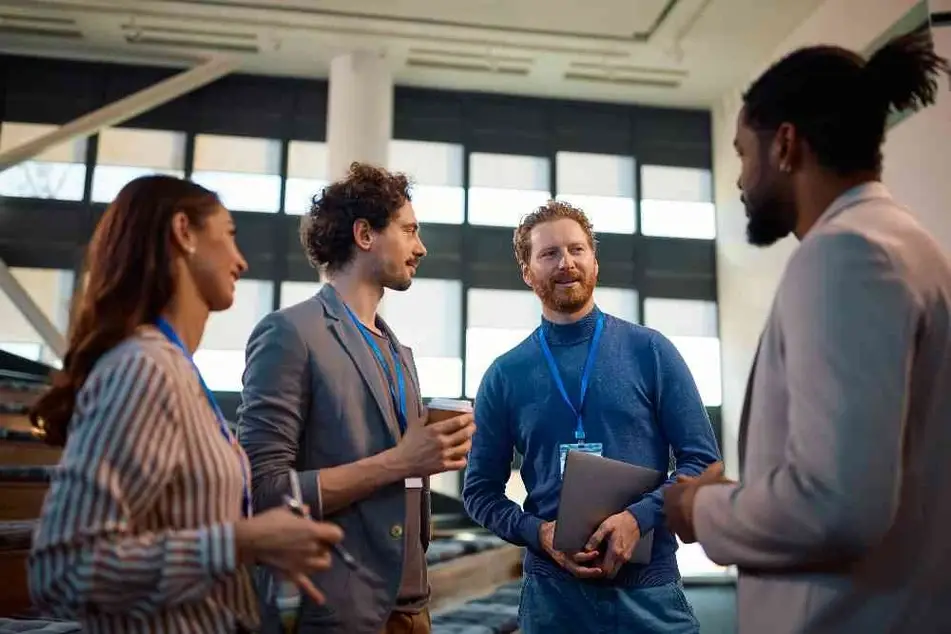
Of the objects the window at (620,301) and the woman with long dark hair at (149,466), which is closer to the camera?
A: the woman with long dark hair at (149,466)

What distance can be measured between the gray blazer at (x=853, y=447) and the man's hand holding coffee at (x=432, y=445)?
0.55 m

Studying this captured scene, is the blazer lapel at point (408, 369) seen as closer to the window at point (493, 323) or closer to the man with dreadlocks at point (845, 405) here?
the man with dreadlocks at point (845, 405)

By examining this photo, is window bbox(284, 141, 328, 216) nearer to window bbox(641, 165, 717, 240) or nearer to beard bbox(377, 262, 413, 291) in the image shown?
window bbox(641, 165, 717, 240)

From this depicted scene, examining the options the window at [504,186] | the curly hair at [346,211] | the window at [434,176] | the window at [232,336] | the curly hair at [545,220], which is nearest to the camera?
the curly hair at [346,211]

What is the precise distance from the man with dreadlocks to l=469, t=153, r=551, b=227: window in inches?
274

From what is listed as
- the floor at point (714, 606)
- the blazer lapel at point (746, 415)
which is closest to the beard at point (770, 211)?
the blazer lapel at point (746, 415)

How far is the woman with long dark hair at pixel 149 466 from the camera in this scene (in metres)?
0.98

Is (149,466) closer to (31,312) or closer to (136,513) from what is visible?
(136,513)

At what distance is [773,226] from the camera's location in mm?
1222

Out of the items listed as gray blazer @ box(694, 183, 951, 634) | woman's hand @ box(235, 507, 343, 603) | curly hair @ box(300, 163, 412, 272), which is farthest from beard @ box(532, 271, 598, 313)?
woman's hand @ box(235, 507, 343, 603)

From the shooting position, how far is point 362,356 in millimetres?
1604

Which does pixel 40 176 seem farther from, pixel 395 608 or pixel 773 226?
pixel 773 226

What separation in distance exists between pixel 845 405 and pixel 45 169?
8.01 metres

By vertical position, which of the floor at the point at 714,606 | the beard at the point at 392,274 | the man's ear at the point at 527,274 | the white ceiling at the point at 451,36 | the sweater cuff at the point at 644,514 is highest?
the white ceiling at the point at 451,36
